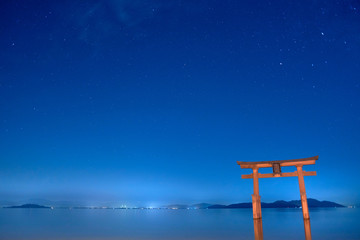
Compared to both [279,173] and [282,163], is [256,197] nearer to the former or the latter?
[279,173]

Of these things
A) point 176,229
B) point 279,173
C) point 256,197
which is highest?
point 279,173

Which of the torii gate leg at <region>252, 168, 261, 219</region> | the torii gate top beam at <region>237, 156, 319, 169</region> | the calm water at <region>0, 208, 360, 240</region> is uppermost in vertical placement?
the torii gate top beam at <region>237, 156, 319, 169</region>

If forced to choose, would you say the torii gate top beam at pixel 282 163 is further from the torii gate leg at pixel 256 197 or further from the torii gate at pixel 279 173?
the torii gate leg at pixel 256 197

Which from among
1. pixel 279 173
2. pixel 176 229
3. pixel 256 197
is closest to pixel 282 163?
pixel 279 173

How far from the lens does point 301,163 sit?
1143 cm

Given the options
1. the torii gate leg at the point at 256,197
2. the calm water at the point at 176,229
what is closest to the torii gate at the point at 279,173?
the torii gate leg at the point at 256,197

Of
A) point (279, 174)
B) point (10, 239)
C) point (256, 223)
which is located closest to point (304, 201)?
point (279, 174)

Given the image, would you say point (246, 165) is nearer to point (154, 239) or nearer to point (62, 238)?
point (154, 239)

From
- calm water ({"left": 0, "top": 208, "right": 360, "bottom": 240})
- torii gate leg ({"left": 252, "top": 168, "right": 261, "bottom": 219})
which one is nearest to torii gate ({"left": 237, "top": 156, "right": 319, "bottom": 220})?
torii gate leg ({"left": 252, "top": 168, "right": 261, "bottom": 219})

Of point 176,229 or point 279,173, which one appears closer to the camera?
point 279,173

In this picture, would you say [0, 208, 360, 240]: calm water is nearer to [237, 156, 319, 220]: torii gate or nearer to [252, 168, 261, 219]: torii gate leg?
[252, 168, 261, 219]: torii gate leg

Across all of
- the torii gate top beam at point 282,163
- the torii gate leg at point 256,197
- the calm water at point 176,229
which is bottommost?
the calm water at point 176,229

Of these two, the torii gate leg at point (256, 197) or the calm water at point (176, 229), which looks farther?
the calm water at point (176, 229)

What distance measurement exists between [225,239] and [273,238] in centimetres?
464
